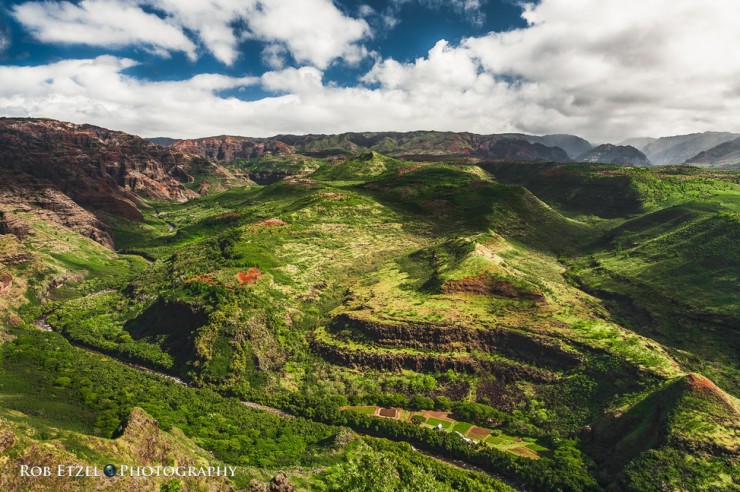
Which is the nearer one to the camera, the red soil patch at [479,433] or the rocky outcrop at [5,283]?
the red soil patch at [479,433]

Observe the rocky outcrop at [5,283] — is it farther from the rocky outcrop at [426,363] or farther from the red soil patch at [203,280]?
the rocky outcrop at [426,363]

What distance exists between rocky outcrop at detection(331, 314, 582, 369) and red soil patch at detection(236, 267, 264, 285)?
3659cm

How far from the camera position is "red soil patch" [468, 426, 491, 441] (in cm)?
7668

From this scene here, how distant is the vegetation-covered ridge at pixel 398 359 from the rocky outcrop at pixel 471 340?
460 mm

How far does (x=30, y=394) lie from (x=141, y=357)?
2801 cm

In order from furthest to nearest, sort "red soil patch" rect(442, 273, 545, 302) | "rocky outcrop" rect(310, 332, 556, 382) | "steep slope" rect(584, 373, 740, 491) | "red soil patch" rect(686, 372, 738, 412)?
"red soil patch" rect(442, 273, 545, 302) < "rocky outcrop" rect(310, 332, 556, 382) < "red soil patch" rect(686, 372, 738, 412) < "steep slope" rect(584, 373, 740, 491)

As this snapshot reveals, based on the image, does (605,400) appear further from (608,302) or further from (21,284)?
(21,284)

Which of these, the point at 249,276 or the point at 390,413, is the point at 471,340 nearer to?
the point at 390,413

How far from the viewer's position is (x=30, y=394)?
7581cm

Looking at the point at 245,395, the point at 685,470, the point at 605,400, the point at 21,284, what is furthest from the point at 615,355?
the point at 21,284

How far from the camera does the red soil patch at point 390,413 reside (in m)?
82.9

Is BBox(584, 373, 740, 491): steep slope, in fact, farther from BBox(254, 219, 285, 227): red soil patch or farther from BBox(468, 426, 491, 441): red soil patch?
BBox(254, 219, 285, 227): red soil patch

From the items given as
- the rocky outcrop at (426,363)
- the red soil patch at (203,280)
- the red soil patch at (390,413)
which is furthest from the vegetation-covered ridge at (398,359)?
the red soil patch at (203,280)

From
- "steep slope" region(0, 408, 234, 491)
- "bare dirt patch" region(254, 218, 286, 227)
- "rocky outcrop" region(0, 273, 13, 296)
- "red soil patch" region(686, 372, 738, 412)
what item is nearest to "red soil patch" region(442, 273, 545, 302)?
"red soil patch" region(686, 372, 738, 412)
